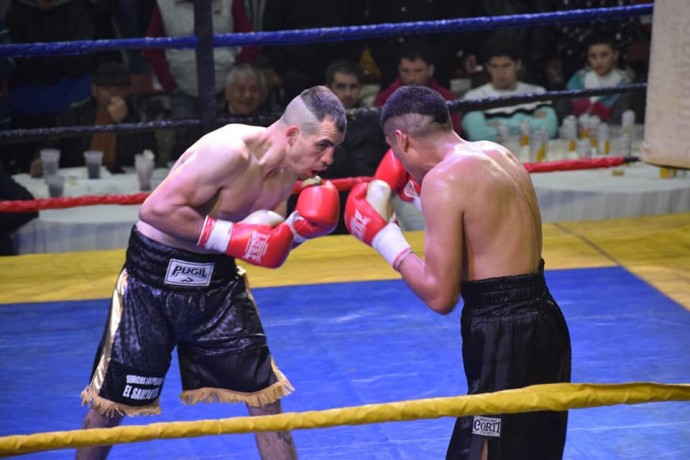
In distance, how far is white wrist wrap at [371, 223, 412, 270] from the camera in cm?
271

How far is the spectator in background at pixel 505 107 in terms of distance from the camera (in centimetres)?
556

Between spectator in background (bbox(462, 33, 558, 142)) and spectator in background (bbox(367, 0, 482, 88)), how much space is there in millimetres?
430

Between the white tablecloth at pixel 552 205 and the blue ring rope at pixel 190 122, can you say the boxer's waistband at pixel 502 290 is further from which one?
the white tablecloth at pixel 552 205

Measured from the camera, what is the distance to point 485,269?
2596 millimetres

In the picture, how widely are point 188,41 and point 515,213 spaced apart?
7.61 feet

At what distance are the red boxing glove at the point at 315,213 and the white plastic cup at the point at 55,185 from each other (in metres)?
2.21

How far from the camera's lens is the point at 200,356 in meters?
2.99

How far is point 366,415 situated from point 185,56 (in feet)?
13.0

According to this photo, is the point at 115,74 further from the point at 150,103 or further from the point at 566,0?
the point at 566,0

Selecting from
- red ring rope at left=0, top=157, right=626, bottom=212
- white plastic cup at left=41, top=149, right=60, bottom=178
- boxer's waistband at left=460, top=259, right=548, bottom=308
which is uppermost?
boxer's waistband at left=460, top=259, right=548, bottom=308

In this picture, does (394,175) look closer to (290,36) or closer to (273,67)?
(290,36)

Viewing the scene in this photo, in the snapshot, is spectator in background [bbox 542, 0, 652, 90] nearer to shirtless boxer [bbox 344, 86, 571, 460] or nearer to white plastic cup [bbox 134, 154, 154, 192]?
white plastic cup [bbox 134, 154, 154, 192]

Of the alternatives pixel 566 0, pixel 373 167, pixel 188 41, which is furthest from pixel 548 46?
pixel 188 41

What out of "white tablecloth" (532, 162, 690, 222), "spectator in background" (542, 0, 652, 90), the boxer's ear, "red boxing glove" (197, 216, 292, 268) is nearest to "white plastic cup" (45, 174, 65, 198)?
"white tablecloth" (532, 162, 690, 222)
